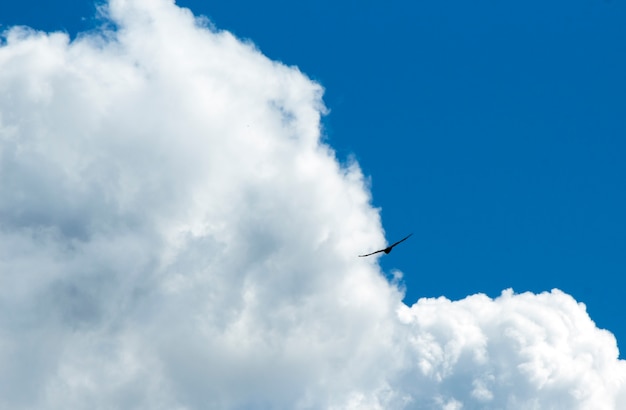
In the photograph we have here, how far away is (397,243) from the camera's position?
120 m
